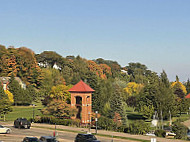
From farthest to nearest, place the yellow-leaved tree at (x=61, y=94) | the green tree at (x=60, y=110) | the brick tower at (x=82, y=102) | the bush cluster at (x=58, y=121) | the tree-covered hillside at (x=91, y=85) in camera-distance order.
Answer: the yellow-leaved tree at (x=61, y=94) < the tree-covered hillside at (x=91, y=85) < the brick tower at (x=82, y=102) < the green tree at (x=60, y=110) < the bush cluster at (x=58, y=121)

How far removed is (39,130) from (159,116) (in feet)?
142

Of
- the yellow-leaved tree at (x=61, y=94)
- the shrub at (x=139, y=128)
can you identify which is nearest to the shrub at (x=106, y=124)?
the shrub at (x=139, y=128)

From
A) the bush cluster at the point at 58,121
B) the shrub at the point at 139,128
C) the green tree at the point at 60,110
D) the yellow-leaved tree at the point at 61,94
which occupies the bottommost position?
the shrub at the point at 139,128

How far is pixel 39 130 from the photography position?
155ft

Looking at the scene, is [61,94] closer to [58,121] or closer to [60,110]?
[60,110]

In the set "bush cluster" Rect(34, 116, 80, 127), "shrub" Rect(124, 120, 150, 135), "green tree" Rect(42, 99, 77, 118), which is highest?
"green tree" Rect(42, 99, 77, 118)

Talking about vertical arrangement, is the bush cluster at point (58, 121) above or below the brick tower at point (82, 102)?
below

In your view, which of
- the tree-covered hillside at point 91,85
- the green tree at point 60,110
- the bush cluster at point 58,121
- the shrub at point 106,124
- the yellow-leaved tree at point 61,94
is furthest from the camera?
the yellow-leaved tree at point 61,94

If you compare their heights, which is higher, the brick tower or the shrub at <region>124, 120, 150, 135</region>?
the brick tower

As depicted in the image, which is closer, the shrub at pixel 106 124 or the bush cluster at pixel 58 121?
the shrub at pixel 106 124

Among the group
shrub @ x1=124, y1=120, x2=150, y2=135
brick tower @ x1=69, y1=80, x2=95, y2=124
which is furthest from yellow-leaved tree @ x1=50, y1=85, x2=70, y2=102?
shrub @ x1=124, y1=120, x2=150, y2=135

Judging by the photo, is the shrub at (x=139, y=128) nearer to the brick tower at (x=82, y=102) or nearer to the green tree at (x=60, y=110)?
the green tree at (x=60, y=110)

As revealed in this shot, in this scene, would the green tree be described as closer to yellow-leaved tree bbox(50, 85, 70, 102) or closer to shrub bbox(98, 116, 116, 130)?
shrub bbox(98, 116, 116, 130)

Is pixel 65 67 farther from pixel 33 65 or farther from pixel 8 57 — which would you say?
pixel 8 57
